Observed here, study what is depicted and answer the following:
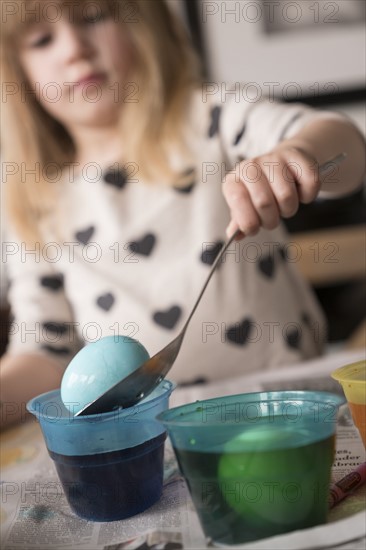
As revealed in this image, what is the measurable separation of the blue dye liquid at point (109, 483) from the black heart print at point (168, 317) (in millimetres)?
538

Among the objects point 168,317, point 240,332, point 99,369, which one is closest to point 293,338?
point 240,332

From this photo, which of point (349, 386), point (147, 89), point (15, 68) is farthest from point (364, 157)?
point (15, 68)

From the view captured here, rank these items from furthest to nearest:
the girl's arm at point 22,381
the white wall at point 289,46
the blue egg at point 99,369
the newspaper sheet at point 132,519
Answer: the white wall at point 289,46 → the girl's arm at point 22,381 → the blue egg at point 99,369 → the newspaper sheet at point 132,519

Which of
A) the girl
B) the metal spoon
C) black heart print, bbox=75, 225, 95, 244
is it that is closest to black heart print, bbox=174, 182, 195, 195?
the girl

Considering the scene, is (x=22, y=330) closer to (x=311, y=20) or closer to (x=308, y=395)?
(x=308, y=395)

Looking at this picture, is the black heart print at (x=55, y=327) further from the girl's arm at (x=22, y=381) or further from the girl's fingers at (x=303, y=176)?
the girl's fingers at (x=303, y=176)

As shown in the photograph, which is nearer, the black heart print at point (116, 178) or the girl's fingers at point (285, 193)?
the girl's fingers at point (285, 193)

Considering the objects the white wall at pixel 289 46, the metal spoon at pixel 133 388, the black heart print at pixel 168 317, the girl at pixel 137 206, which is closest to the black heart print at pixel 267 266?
the girl at pixel 137 206

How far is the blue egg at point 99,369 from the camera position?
18.6 inches

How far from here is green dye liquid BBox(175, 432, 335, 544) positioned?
359 mm

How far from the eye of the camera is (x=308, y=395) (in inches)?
16.5

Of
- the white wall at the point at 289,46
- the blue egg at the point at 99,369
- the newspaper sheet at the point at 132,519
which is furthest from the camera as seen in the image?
the white wall at the point at 289,46

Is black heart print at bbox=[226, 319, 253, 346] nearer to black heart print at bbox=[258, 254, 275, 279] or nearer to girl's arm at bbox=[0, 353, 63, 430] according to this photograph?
black heart print at bbox=[258, 254, 275, 279]

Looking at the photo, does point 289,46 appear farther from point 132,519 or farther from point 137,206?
point 132,519
